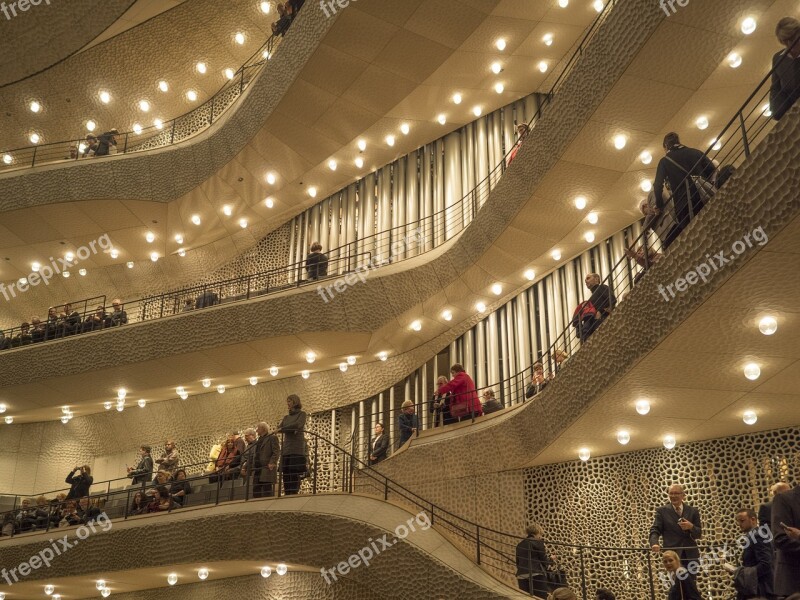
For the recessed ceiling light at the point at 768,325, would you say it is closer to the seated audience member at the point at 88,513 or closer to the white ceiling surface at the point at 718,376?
the white ceiling surface at the point at 718,376

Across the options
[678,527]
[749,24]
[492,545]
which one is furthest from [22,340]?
[749,24]

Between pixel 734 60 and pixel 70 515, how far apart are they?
12.5m

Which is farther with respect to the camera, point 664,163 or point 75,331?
point 75,331

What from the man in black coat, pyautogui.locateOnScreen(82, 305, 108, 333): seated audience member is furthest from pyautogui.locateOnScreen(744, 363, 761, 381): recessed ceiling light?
pyautogui.locateOnScreen(82, 305, 108, 333): seated audience member

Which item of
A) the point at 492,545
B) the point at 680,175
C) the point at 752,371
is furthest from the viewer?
the point at 492,545

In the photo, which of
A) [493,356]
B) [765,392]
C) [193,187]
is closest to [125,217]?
[193,187]

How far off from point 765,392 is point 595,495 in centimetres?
334

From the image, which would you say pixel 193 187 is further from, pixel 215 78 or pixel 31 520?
pixel 31 520

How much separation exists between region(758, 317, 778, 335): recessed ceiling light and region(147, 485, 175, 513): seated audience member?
9.16 metres

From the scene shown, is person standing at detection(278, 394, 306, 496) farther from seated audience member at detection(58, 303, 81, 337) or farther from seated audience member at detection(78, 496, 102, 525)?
seated audience member at detection(58, 303, 81, 337)

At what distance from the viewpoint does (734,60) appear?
9641 millimetres

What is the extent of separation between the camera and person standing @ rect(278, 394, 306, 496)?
440 inches

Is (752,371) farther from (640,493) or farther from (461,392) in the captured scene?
(461,392)

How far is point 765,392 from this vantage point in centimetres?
891
